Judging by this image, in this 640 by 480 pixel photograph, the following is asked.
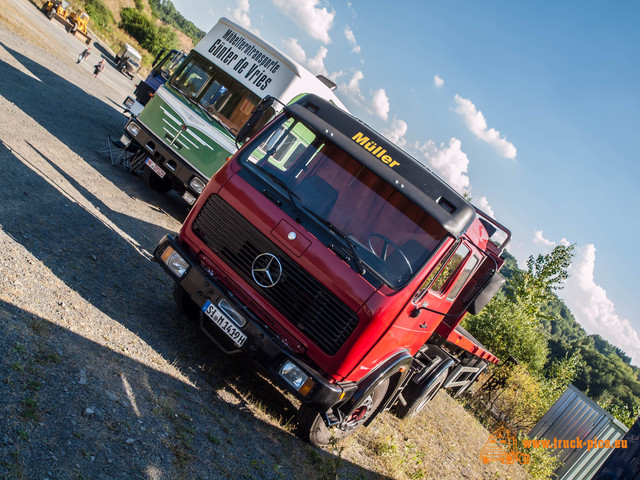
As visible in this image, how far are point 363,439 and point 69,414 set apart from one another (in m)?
3.70

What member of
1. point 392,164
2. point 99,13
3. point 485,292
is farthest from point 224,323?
point 99,13

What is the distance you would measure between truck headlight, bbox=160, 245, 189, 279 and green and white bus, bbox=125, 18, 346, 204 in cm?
413

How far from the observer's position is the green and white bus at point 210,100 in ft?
28.9

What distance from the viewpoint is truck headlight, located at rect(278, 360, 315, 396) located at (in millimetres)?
4184

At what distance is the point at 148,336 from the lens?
16.0 ft

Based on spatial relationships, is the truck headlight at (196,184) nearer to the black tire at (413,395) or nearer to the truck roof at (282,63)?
the truck roof at (282,63)

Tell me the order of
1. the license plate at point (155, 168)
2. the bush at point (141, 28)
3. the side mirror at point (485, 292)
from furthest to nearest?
the bush at point (141, 28) < the license plate at point (155, 168) < the side mirror at point (485, 292)

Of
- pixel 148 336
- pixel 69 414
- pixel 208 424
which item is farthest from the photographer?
pixel 148 336

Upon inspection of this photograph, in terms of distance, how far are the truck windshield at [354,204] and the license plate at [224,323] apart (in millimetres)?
1253

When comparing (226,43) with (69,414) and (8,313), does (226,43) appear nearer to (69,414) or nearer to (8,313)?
(8,313)

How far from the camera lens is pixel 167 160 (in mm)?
9133

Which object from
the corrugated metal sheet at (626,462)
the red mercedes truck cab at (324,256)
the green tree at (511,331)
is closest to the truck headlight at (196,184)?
the red mercedes truck cab at (324,256)

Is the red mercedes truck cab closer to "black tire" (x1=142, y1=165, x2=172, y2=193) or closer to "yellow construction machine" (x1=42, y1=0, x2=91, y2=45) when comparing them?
"black tire" (x1=142, y1=165, x2=172, y2=193)

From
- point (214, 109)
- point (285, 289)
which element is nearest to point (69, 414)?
Answer: point (285, 289)
